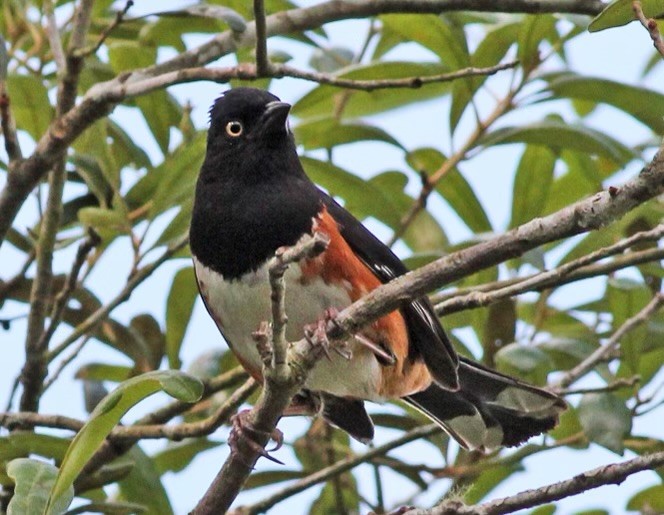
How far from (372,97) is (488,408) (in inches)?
46.4

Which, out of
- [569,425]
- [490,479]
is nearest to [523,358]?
[569,425]

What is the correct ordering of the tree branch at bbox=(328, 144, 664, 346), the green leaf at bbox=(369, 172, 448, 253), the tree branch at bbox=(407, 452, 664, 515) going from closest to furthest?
1. the tree branch at bbox=(328, 144, 664, 346)
2. the tree branch at bbox=(407, 452, 664, 515)
3. the green leaf at bbox=(369, 172, 448, 253)

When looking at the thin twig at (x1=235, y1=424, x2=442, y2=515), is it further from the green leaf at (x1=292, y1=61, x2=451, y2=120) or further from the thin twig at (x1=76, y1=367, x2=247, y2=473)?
the green leaf at (x1=292, y1=61, x2=451, y2=120)

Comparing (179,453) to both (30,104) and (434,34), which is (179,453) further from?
(434,34)

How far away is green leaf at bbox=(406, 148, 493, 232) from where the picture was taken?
419cm

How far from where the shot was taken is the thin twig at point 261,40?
10.1 feet

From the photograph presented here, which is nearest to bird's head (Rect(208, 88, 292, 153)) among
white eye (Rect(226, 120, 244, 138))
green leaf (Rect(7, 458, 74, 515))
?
white eye (Rect(226, 120, 244, 138))

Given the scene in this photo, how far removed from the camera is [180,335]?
401 centimetres

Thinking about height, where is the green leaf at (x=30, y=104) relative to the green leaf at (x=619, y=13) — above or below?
above

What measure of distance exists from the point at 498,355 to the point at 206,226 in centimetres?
93

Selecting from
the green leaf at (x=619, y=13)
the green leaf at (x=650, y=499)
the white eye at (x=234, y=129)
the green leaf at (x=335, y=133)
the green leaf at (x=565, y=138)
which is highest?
the green leaf at (x=335, y=133)

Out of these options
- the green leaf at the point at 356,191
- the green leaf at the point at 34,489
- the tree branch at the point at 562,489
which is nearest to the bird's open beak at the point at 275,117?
the green leaf at the point at 356,191

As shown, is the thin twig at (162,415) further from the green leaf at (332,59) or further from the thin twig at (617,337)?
the green leaf at (332,59)

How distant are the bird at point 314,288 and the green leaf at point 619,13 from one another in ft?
3.18
